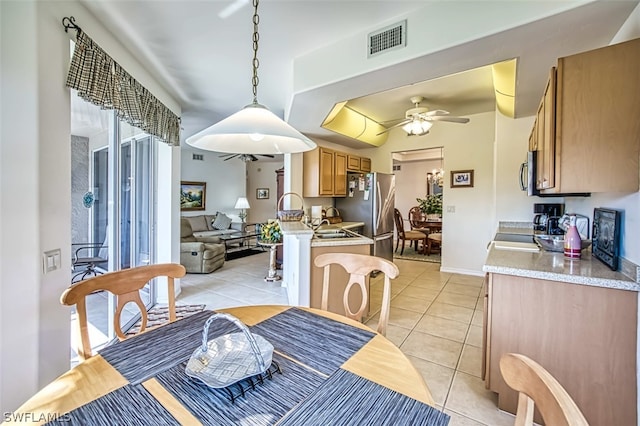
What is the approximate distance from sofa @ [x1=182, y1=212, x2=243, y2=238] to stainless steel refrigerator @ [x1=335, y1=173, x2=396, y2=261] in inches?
145

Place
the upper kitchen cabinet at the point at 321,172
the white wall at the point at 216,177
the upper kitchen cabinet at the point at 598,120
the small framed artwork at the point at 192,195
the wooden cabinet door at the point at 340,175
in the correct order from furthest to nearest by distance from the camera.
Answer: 1. the white wall at the point at 216,177
2. the small framed artwork at the point at 192,195
3. the wooden cabinet door at the point at 340,175
4. the upper kitchen cabinet at the point at 321,172
5. the upper kitchen cabinet at the point at 598,120

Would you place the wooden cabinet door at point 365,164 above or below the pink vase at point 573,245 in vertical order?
above

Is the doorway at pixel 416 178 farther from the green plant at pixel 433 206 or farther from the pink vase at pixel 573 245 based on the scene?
the pink vase at pixel 573 245

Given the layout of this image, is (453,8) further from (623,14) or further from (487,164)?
(487,164)

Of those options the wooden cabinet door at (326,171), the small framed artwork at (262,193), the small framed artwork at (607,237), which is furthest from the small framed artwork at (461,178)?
the small framed artwork at (262,193)

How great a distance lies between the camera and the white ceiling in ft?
5.76

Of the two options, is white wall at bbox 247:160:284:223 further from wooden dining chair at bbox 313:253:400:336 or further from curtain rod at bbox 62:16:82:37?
wooden dining chair at bbox 313:253:400:336

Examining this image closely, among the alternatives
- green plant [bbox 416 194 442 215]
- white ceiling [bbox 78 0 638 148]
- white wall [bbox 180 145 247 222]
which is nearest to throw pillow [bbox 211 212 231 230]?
white wall [bbox 180 145 247 222]

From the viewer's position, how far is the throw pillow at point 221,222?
24.7ft

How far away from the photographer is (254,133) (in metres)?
1.19

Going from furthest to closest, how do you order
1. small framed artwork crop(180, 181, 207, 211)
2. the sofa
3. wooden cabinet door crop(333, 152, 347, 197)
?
small framed artwork crop(180, 181, 207, 211) → the sofa → wooden cabinet door crop(333, 152, 347, 197)

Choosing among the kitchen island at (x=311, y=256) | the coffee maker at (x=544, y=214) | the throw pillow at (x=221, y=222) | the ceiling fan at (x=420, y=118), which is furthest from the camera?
the throw pillow at (x=221, y=222)

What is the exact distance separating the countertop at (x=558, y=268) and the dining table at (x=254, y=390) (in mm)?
1055

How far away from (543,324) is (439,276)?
10.7 feet
